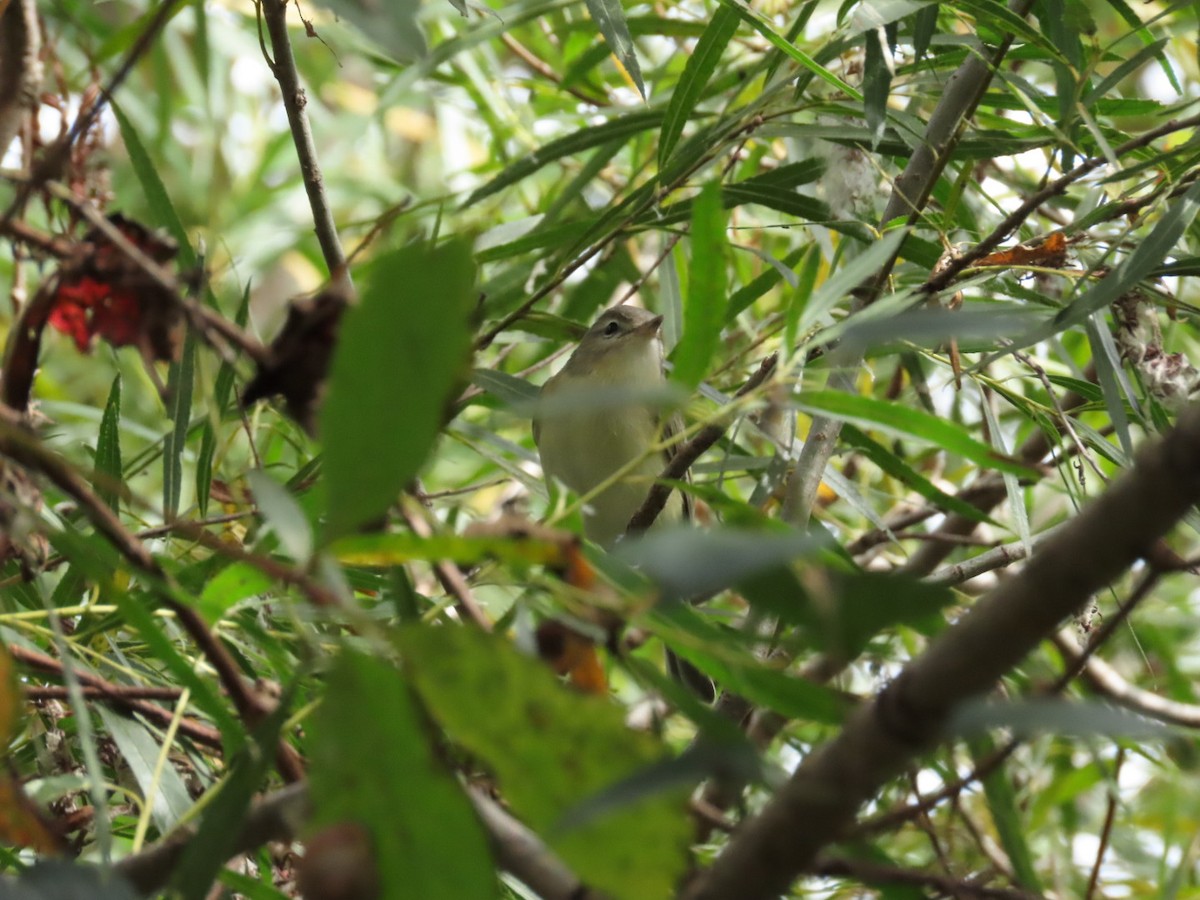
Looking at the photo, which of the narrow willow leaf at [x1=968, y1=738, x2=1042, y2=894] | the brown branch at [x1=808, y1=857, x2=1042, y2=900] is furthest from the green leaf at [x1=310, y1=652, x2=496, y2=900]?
the narrow willow leaf at [x1=968, y1=738, x2=1042, y2=894]

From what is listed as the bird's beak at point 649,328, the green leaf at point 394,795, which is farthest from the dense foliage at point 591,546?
the bird's beak at point 649,328

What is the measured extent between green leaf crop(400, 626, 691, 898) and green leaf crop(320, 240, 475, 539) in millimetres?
109

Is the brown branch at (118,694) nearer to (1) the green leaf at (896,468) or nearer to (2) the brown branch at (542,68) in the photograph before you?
(1) the green leaf at (896,468)

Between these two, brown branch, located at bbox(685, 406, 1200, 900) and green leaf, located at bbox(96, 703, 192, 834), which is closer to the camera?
brown branch, located at bbox(685, 406, 1200, 900)

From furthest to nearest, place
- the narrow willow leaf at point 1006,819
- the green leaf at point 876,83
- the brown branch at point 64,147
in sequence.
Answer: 1. the green leaf at point 876,83
2. the narrow willow leaf at point 1006,819
3. the brown branch at point 64,147

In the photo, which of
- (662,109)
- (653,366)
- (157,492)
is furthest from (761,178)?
(157,492)

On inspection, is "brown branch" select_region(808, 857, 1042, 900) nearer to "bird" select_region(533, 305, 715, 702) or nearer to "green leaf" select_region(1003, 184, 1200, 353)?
"green leaf" select_region(1003, 184, 1200, 353)

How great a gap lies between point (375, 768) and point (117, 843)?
1.45 m

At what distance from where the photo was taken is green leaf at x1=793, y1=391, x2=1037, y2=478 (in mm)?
1194

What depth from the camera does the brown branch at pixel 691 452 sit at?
5.46 ft

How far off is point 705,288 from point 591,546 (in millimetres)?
296

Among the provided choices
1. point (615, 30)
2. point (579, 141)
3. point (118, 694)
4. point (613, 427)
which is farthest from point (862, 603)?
point (613, 427)

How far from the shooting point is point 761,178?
228 centimetres

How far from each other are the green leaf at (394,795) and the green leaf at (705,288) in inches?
19.1
